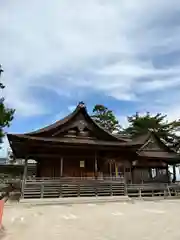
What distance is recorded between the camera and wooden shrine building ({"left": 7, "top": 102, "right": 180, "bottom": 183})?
18188mm

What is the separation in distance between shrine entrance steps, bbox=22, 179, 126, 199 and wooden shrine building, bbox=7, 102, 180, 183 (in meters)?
0.82

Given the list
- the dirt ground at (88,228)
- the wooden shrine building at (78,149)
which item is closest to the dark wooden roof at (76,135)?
the wooden shrine building at (78,149)

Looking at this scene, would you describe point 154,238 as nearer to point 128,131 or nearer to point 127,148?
point 127,148

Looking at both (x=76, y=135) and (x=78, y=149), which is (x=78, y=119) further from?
(x=78, y=149)

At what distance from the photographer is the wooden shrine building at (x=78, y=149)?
18188 mm

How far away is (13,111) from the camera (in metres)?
18.3

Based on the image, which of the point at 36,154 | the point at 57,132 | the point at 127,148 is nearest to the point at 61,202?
the point at 36,154

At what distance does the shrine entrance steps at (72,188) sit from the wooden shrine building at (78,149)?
0.82 metres

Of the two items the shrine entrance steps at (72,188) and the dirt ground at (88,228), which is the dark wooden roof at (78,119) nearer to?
the shrine entrance steps at (72,188)

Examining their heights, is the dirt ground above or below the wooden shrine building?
below

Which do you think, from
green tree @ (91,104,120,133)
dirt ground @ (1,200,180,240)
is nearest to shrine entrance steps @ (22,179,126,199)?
dirt ground @ (1,200,180,240)

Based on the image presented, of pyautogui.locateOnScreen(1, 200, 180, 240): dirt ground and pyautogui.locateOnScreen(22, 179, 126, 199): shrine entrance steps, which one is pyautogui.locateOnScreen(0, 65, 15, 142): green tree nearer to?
pyautogui.locateOnScreen(22, 179, 126, 199): shrine entrance steps

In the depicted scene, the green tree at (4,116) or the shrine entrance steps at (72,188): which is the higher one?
the green tree at (4,116)

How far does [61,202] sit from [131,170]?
9.27m
